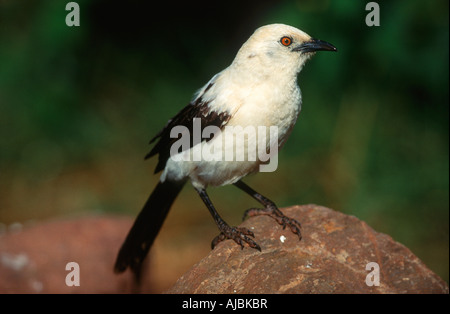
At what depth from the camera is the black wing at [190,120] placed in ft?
11.4

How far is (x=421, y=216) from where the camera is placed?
5902 millimetres

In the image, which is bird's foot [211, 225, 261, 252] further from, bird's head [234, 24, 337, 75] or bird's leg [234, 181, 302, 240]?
bird's head [234, 24, 337, 75]

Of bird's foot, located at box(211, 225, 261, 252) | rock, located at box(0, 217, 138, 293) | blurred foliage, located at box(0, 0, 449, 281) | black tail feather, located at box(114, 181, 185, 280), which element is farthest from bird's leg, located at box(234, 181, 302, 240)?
blurred foliage, located at box(0, 0, 449, 281)

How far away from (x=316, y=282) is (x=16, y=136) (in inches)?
203

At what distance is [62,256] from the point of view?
4.64 m

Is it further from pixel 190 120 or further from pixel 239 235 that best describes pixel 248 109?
pixel 239 235

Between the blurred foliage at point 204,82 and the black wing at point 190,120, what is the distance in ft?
6.77

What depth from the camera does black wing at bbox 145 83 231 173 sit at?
137 inches

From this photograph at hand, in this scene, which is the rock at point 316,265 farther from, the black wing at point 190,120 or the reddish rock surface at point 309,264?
the black wing at point 190,120

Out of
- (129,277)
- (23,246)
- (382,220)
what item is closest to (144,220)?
(129,277)

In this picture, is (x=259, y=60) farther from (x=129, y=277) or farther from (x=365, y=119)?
(x=365, y=119)

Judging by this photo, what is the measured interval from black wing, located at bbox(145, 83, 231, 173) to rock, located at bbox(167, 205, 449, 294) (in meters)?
0.74

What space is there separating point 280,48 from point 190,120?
2.43 ft

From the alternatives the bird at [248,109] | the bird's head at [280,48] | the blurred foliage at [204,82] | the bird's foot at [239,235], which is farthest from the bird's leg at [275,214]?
the blurred foliage at [204,82]
